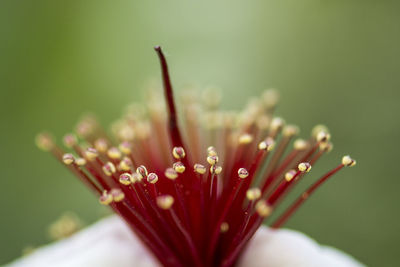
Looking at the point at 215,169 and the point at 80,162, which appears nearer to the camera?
the point at 215,169

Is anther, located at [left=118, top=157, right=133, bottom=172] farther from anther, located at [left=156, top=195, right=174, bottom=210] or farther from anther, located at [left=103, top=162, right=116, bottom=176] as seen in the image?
anther, located at [left=156, top=195, right=174, bottom=210]

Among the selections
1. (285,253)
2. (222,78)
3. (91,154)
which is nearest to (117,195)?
(91,154)

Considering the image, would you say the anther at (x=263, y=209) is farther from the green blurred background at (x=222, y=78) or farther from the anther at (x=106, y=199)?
the green blurred background at (x=222, y=78)

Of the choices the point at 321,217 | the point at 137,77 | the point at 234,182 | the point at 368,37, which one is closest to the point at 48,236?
the point at 137,77

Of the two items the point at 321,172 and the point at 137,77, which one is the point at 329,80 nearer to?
the point at 321,172

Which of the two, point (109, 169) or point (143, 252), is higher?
point (109, 169)

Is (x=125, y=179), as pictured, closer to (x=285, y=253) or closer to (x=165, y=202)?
(x=165, y=202)
